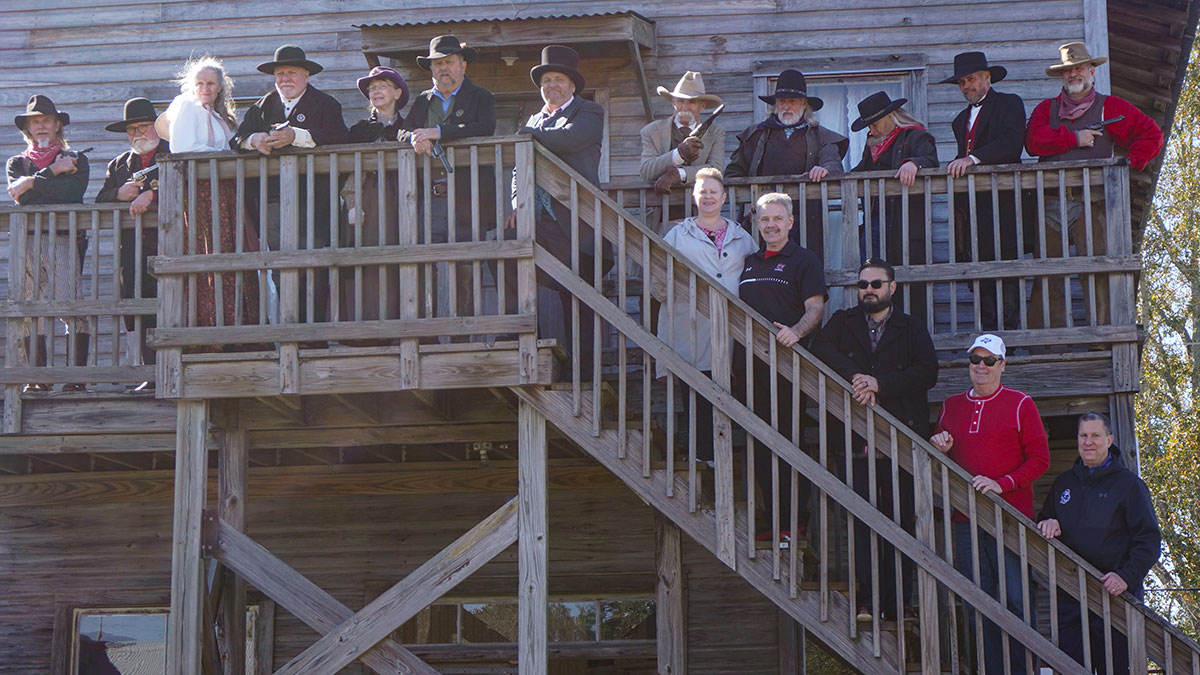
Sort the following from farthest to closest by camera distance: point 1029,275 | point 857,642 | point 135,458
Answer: point 135,458
point 1029,275
point 857,642

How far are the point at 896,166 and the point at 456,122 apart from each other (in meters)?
2.61

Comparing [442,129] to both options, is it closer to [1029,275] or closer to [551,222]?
[551,222]

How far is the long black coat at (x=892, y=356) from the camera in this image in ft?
23.7

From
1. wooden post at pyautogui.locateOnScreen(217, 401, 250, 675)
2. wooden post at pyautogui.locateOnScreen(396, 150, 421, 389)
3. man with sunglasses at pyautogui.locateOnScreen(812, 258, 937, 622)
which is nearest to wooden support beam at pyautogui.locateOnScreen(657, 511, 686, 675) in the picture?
man with sunglasses at pyautogui.locateOnScreen(812, 258, 937, 622)

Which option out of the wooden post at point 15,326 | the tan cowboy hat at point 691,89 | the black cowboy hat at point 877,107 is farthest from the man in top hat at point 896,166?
the wooden post at point 15,326

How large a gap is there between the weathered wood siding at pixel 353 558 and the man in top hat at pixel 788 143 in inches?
119

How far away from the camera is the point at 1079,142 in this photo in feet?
27.3

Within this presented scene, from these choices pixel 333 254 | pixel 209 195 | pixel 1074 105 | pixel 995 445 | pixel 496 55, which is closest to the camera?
pixel 995 445

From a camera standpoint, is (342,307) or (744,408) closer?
(744,408)

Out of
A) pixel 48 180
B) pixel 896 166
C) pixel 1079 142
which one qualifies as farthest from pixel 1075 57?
pixel 48 180

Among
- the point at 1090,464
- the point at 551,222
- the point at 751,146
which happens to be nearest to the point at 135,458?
the point at 551,222

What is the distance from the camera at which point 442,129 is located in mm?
7410

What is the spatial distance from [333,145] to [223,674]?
3019mm

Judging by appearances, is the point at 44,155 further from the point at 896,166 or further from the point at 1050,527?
the point at 1050,527
